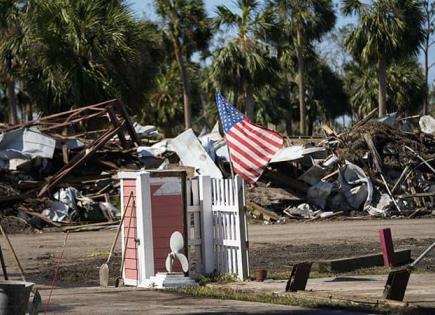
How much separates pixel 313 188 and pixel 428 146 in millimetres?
5521

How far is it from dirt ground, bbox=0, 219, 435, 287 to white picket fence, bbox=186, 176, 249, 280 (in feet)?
5.38

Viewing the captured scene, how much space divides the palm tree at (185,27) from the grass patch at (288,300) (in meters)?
38.6

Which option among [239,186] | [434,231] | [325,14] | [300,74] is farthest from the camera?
[325,14]

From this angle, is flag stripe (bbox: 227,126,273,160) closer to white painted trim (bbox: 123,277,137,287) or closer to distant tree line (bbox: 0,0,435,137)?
white painted trim (bbox: 123,277,137,287)

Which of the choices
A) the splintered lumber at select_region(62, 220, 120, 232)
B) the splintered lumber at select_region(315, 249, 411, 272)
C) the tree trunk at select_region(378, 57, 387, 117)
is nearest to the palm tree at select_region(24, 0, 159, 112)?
the splintered lumber at select_region(62, 220, 120, 232)

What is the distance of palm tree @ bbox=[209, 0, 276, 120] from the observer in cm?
4422

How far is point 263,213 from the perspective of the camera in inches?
1129

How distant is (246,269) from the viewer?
1430 centimetres

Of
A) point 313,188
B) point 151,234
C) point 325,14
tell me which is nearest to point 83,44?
point 313,188

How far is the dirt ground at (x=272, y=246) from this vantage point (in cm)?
1669

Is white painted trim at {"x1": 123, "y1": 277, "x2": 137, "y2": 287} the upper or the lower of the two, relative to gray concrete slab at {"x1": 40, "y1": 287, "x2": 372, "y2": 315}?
upper

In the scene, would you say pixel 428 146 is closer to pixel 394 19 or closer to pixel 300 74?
pixel 394 19

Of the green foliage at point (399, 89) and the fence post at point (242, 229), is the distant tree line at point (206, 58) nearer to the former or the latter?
the green foliage at point (399, 89)

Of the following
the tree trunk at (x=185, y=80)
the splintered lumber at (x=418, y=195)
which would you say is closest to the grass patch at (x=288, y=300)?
the splintered lumber at (x=418, y=195)
